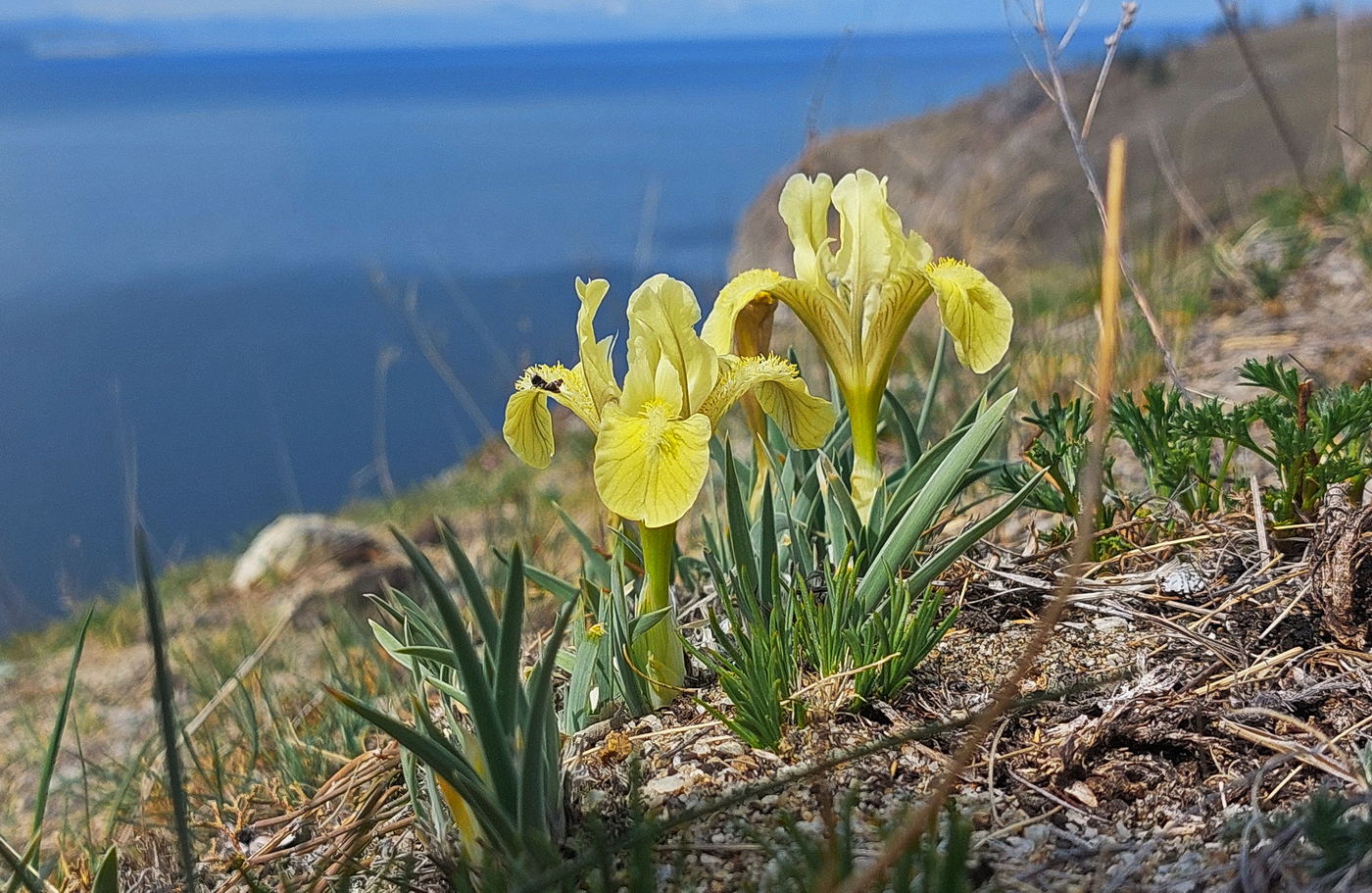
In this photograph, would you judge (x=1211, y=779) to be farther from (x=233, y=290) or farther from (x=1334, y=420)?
(x=233, y=290)

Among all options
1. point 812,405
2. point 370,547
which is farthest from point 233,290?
point 812,405

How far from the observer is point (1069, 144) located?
14453 millimetres

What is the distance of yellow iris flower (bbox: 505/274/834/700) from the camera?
57.8 inches

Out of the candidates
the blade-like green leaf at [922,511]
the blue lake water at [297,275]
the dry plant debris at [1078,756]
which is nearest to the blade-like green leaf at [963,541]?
the blade-like green leaf at [922,511]

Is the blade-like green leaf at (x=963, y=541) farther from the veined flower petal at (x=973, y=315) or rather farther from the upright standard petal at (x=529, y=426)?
the upright standard petal at (x=529, y=426)

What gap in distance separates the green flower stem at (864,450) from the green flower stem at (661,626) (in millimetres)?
378

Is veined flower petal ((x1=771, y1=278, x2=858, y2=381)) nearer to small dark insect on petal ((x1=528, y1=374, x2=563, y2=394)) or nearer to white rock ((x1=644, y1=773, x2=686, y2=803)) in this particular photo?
small dark insect on petal ((x1=528, y1=374, x2=563, y2=394))

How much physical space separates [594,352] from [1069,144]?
1448 cm

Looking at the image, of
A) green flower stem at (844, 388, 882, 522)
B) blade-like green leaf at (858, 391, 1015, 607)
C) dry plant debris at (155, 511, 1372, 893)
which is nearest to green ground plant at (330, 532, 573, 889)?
dry plant debris at (155, 511, 1372, 893)

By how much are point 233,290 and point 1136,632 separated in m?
18.3

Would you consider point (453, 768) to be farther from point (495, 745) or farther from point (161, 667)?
point (161, 667)

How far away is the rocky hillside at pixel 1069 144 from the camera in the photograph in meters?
11.3

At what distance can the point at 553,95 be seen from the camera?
5838 cm

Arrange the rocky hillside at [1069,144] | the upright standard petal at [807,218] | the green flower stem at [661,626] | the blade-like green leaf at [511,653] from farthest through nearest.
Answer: the rocky hillside at [1069,144]
the upright standard petal at [807,218]
the green flower stem at [661,626]
the blade-like green leaf at [511,653]
